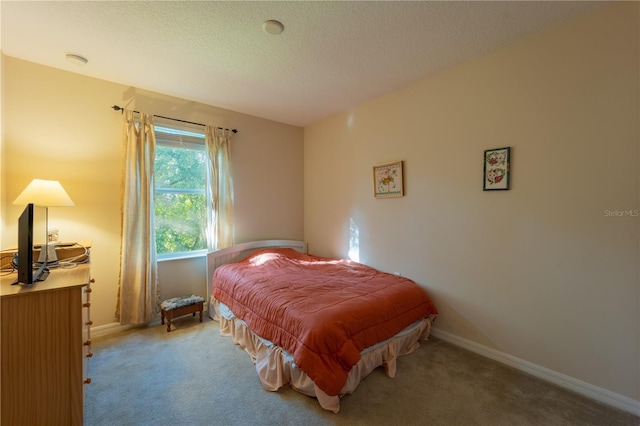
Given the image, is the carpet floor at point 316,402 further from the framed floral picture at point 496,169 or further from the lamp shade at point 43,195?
the framed floral picture at point 496,169

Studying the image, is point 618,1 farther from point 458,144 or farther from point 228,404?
point 228,404

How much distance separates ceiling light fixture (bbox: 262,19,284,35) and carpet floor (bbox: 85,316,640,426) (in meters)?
2.66

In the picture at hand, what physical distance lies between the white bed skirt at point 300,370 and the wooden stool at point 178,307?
67 cm

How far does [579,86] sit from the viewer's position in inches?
74.9

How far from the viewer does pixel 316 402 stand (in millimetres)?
1797

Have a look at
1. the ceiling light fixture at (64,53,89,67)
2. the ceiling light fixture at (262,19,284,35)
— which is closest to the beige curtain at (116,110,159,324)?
the ceiling light fixture at (64,53,89,67)

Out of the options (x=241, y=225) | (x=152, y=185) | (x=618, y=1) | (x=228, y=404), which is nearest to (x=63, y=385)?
(x=228, y=404)

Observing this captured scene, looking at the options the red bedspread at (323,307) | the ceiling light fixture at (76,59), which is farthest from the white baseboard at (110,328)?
the ceiling light fixture at (76,59)

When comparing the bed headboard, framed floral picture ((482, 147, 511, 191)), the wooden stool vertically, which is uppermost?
framed floral picture ((482, 147, 511, 191))

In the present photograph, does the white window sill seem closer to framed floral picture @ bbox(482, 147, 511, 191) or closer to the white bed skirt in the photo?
the white bed skirt

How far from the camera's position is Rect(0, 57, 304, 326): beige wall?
242 cm

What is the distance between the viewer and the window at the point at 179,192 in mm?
3211

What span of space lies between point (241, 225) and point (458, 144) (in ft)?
9.37

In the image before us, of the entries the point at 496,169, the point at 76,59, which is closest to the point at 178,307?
the point at 76,59
